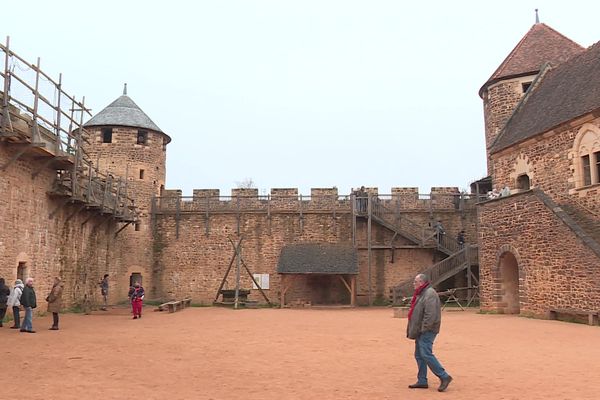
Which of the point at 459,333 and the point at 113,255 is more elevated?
the point at 113,255

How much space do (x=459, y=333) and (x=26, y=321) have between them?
907cm

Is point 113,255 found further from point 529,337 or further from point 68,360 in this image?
point 529,337

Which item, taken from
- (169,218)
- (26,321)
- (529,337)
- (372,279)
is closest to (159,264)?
(169,218)

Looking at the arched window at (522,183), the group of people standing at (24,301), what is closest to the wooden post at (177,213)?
the group of people standing at (24,301)

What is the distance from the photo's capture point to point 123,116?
22.7m

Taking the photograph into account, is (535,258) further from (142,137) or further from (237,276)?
(142,137)

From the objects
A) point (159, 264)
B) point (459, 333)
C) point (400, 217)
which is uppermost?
point (400, 217)

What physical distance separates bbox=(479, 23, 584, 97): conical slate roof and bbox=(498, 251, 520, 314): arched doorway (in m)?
8.42

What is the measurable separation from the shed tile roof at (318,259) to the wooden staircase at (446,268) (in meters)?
2.04

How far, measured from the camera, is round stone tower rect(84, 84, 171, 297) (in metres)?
22.1

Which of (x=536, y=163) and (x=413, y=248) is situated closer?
(x=536, y=163)

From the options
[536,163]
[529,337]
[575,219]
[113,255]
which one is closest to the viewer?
[529,337]

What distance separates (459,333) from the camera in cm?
1121

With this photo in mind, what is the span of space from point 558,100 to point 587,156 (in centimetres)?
278
